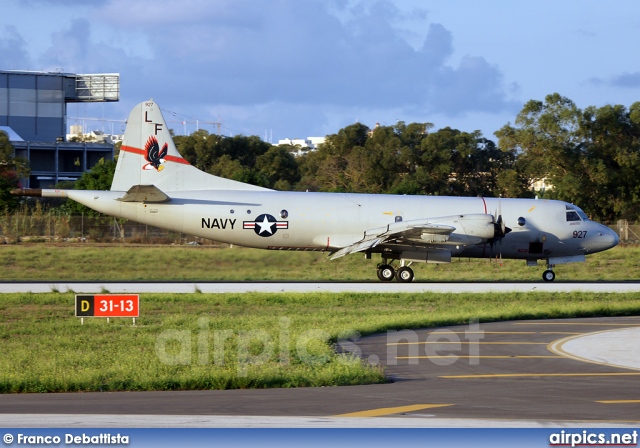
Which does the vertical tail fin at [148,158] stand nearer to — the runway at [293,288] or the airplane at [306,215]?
the airplane at [306,215]

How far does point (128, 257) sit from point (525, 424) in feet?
110

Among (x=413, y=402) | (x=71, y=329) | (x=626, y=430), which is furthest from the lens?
(x=71, y=329)

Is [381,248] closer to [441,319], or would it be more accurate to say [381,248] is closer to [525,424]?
[441,319]

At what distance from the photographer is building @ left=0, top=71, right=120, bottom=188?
364 ft

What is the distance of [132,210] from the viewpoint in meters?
34.8

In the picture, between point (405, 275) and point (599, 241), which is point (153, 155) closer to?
point (405, 275)

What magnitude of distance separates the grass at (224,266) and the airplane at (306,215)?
96 centimetres

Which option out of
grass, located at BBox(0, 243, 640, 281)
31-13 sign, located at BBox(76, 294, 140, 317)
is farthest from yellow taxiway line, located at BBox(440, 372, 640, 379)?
grass, located at BBox(0, 243, 640, 281)

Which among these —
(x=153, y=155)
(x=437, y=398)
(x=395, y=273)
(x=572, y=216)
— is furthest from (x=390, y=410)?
(x=572, y=216)

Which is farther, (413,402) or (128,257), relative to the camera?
(128,257)

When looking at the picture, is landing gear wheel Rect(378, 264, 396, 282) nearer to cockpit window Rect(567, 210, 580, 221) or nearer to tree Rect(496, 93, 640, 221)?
cockpit window Rect(567, 210, 580, 221)

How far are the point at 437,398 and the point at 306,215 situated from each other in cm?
2337

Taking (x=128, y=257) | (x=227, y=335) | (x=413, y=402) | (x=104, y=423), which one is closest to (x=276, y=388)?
(x=413, y=402)

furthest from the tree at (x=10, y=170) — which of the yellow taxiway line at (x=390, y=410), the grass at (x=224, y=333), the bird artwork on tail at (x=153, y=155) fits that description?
the yellow taxiway line at (x=390, y=410)
